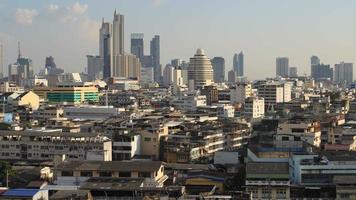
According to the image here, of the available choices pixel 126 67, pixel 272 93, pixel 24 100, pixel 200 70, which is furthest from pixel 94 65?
pixel 24 100

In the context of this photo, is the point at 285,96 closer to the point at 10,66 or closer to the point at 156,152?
the point at 156,152

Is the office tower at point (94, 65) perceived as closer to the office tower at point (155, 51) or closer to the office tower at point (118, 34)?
the office tower at point (118, 34)

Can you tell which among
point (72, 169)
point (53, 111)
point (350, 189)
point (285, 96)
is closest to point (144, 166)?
point (72, 169)

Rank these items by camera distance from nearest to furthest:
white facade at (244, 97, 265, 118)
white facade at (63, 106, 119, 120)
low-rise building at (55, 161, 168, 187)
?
low-rise building at (55, 161, 168, 187)
white facade at (63, 106, 119, 120)
white facade at (244, 97, 265, 118)

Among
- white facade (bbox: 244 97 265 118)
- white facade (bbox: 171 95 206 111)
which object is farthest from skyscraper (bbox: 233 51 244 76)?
white facade (bbox: 244 97 265 118)

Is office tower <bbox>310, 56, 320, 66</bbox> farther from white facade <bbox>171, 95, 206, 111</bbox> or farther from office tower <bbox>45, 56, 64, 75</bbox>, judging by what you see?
white facade <bbox>171, 95, 206, 111</bbox>

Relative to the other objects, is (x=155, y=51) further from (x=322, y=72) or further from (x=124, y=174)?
(x=124, y=174)
